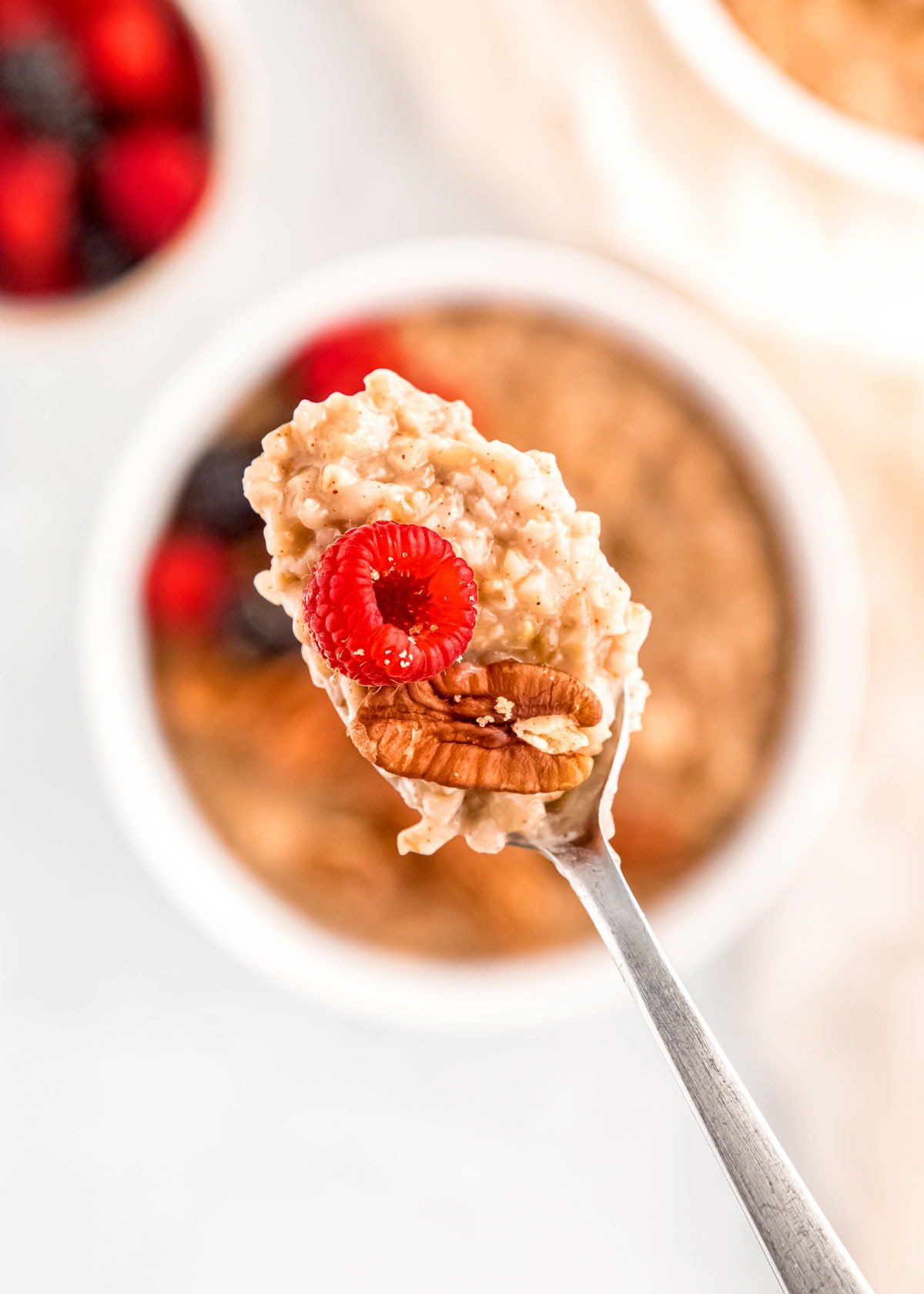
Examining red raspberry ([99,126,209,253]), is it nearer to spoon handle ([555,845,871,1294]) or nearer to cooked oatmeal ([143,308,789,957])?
cooked oatmeal ([143,308,789,957])


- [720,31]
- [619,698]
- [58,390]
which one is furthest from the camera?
[58,390]

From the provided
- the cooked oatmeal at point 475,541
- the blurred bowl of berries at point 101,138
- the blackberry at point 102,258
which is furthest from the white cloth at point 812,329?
the cooked oatmeal at point 475,541

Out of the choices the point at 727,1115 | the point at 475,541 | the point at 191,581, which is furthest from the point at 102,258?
the point at 727,1115

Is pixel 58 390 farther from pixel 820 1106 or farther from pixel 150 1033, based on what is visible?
pixel 820 1106

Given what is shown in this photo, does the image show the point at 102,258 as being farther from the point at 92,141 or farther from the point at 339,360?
the point at 339,360

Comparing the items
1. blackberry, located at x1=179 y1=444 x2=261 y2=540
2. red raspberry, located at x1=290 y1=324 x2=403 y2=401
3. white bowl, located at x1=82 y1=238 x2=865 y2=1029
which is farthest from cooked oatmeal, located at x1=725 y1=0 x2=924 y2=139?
blackberry, located at x1=179 y1=444 x2=261 y2=540

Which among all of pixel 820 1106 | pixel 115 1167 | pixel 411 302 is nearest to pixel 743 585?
pixel 411 302
